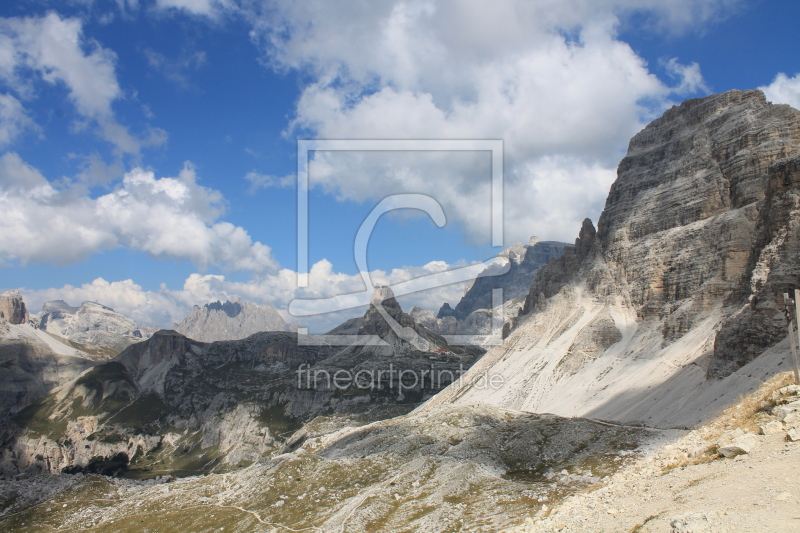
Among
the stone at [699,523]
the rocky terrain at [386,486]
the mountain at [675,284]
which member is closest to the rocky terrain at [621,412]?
the stone at [699,523]

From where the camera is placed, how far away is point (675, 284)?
114250mm

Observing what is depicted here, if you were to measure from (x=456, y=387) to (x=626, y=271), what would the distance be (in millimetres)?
57638

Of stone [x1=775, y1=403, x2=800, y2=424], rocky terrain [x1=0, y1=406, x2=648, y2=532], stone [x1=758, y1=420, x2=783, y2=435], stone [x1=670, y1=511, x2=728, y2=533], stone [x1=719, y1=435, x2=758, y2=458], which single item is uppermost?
stone [x1=775, y1=403, x2=800, y2=424]

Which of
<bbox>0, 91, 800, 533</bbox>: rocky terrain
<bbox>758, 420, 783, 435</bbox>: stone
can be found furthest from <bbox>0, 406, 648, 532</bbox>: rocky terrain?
<bbox>758, 420, 783, 435</bbox>: stone

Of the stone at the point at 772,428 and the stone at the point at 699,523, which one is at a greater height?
the stone at the point at 772,428

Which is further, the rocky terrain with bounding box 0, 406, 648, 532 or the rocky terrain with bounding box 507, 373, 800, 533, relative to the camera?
the rocky terrain with bounding box 0, 406, 648, 532

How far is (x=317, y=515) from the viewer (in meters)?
51.6

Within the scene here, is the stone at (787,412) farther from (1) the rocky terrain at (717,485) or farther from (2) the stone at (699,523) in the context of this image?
(2) the stone at (699,523)

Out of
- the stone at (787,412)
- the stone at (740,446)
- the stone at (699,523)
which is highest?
the stone at (787,412)

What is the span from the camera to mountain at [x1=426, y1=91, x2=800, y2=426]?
76.4 meters

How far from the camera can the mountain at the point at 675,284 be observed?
76.4m

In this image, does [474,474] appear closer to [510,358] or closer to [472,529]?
[472,529]

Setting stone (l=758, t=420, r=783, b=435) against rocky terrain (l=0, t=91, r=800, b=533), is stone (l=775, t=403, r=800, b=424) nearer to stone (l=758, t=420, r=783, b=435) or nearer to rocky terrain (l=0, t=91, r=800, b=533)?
rocky terrain (l=0, t=91, r=800, b=533)

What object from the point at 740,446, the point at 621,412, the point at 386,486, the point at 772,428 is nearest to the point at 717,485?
the point at 740,446
